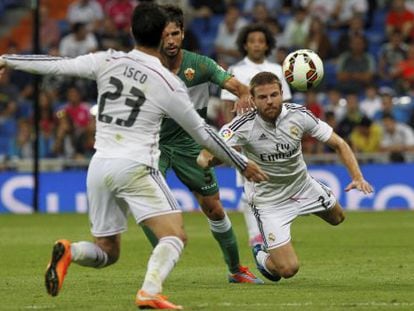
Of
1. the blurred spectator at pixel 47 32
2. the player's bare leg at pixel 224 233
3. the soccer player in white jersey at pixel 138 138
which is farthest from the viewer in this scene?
the blurred spectator at pixel 47 32

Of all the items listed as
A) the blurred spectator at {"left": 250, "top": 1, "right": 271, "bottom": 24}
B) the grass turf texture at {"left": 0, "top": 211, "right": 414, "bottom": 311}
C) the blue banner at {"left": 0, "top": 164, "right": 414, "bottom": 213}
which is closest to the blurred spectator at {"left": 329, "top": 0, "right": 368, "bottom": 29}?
the blurred spectator at {"left": 250, "top": 1, "right": 271, "bottom": 24}

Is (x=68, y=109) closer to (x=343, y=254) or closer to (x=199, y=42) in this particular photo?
(x=199, y=42)

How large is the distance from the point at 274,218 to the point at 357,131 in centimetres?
1118

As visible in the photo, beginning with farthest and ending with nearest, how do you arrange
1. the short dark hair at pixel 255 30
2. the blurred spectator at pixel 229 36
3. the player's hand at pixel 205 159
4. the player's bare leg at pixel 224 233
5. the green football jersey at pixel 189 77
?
the blurred spectator at pixel 229 36 → the short dark hair at pixel 255 30 → the green football jersey at pixel 189 77 → the player's bare leg at pixel 224 233 → the player's hand at pixel 205 159

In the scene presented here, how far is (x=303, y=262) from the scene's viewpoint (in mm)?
12383

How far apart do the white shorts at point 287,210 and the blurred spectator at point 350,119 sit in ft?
35.5

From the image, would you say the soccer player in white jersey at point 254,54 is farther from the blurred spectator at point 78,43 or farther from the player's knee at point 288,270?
the blurred spectator at point 78,43

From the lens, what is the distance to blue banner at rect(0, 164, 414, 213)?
20.7 m

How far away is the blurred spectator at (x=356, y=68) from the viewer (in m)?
23.3

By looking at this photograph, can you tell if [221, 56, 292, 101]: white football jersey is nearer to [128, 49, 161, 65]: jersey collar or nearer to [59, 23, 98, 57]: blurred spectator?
[128, 49, 161, 65]: jersey collar

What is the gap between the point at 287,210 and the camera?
10.6 metres

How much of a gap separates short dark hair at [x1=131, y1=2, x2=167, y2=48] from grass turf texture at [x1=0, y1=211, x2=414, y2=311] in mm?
1868

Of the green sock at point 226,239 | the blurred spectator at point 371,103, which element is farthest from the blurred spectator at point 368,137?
the green sock at point 226,239

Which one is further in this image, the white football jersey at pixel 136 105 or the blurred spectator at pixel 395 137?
the blurred spectator at pixel 395 137
